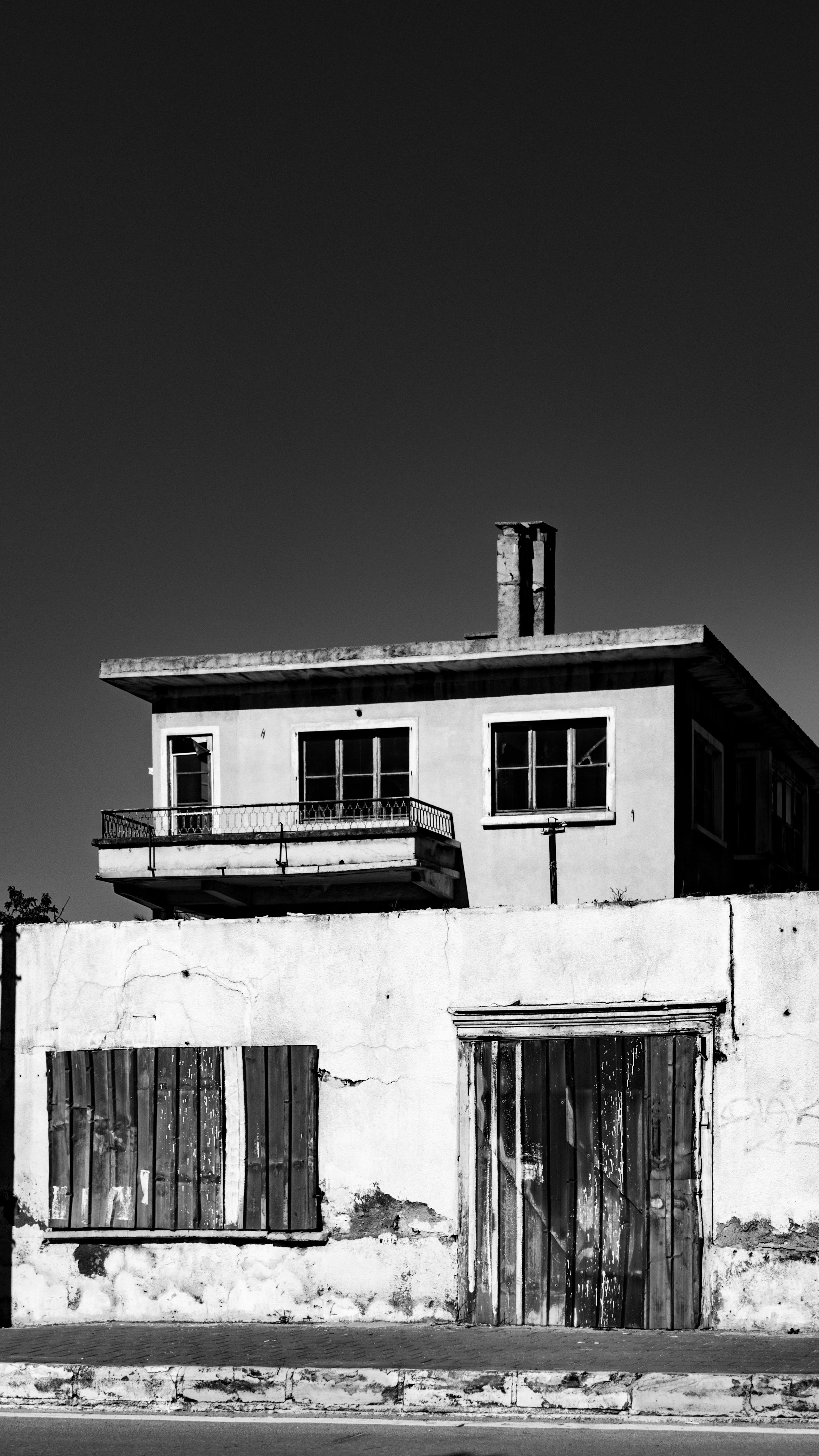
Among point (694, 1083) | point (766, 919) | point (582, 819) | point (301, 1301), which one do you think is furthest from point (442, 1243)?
point (582, 819)

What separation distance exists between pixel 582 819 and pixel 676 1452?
21.8m

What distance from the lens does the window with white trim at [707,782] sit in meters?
31.9

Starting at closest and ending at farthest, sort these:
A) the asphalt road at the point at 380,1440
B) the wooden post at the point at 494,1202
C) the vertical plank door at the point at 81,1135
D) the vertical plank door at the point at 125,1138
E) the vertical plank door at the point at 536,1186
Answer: the asphalt road at the point at 380,1440
the vertical plank door at the point at 536,1186
the wooden post at the point at 494,1202
the vertical plank door at the point at 125,1138
the vertical plank door at the point at 81,1135

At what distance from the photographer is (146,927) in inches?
575

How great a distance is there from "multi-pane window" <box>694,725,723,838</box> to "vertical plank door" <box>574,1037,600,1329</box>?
740 inches

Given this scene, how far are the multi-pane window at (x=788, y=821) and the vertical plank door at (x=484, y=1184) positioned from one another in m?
20.9

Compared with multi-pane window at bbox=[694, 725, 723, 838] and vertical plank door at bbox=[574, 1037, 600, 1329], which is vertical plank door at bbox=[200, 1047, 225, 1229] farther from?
multi-pane window at bbox=[694, 725, 723, 838]

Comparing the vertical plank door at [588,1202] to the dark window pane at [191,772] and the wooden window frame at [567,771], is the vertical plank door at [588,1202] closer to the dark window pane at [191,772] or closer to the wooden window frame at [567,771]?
the wooden window frame at [567,771]

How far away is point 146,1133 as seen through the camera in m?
14.3

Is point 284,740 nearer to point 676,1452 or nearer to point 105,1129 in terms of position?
point 105,1129

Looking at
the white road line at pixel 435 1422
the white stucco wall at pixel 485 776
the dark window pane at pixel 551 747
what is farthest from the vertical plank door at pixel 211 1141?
the dark window pane at pixel 551 747

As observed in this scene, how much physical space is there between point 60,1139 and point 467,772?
17807 millimetres

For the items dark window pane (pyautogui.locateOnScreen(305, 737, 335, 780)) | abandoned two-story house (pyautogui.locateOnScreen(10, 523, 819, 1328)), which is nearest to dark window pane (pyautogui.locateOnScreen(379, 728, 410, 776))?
dark window pane (pyautogui.locateOnScreen(305, 737, 335, 780))

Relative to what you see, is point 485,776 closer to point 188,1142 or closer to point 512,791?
point 512,791
